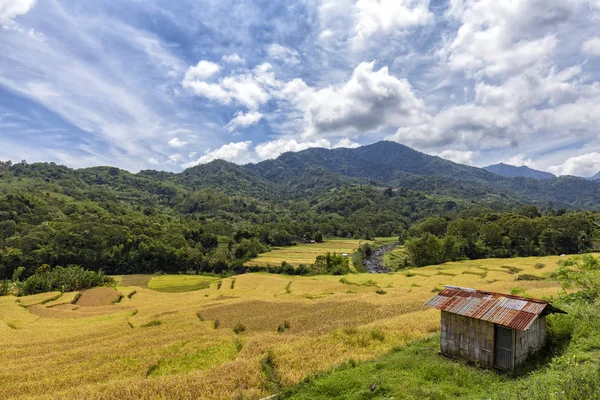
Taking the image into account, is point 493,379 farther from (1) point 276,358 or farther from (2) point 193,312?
(2) point 193,312

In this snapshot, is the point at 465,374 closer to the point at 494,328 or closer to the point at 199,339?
the point at 494,328

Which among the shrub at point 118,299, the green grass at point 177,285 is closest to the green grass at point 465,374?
the shrub at point 118,299

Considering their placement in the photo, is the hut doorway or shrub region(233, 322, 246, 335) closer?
the hut doorway

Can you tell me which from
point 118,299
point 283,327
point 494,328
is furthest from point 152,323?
point 494,328

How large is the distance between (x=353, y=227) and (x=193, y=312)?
450 feet

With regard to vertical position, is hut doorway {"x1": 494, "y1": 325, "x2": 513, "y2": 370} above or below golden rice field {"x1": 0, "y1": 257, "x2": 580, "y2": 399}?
above

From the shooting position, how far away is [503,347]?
1342 centimetres

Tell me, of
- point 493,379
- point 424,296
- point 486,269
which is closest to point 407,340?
point 493,379

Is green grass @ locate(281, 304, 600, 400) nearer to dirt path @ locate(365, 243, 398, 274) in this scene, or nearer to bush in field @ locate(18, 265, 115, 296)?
bush in field @ locate(18, 265, 115, 296)

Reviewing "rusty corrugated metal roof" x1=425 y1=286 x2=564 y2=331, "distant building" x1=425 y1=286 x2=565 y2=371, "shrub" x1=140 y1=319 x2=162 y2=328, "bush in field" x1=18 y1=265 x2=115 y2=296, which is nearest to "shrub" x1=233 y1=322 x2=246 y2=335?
"shrub" x1=140 y1=319 x2=162 y2=328

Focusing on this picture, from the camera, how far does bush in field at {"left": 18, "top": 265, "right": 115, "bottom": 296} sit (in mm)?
53312

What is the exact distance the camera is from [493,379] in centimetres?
1252

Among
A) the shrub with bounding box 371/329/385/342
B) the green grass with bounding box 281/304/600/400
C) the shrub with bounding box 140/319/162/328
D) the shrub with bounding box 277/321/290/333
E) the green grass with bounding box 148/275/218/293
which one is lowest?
the green grass with bounding box 148/275/218/293

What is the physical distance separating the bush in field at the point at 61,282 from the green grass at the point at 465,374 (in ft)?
194
